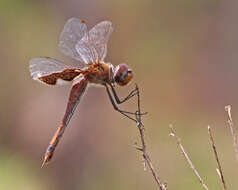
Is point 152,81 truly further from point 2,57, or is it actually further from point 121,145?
point 2,57

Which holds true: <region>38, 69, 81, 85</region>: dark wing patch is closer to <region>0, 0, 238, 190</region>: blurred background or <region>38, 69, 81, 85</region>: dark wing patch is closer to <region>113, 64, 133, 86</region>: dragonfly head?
<region>113, 64, 133, 86</region>: dragonfly head

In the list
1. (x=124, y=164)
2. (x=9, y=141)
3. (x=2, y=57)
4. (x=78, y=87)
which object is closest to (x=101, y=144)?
(x=124, y=164)

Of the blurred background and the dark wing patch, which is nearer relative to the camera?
the dark wing patch

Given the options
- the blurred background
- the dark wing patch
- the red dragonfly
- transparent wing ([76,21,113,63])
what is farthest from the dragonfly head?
the blurred background

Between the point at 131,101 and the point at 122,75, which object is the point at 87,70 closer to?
the point at 122,75

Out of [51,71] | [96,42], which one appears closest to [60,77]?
[51,71]
